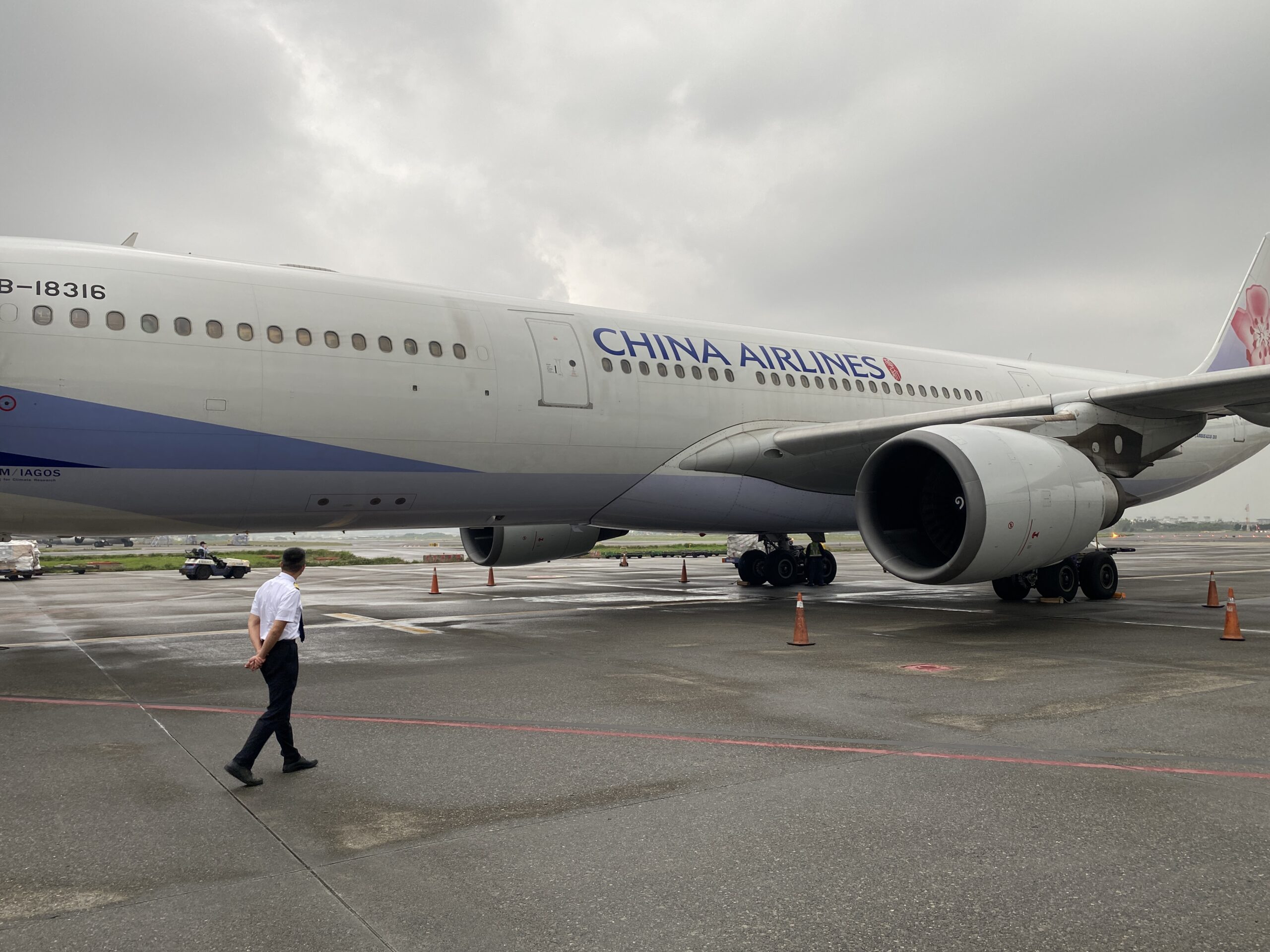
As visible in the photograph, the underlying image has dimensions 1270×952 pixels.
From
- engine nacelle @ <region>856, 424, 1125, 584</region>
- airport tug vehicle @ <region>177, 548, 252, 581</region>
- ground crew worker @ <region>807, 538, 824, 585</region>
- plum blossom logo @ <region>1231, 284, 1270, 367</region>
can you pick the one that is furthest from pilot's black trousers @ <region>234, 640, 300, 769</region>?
airport tug vehicle @ <region>177, 548, 252, 581</region>

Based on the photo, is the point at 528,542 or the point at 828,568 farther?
the point at 828,568

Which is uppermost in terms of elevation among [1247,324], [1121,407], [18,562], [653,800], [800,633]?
[1247,324]

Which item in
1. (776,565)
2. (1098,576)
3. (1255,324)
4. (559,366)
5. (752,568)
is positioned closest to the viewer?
(559,366)

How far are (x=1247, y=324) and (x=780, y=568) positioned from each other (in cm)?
1143

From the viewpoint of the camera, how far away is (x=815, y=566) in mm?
18469

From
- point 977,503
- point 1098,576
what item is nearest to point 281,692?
point 977,503

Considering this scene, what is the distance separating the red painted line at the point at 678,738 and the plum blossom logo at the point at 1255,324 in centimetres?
1794

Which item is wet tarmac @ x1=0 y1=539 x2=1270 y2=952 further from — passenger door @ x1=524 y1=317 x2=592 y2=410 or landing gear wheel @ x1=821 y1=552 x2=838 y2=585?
landing gear wheel @ x1=821 y1=552 x2=838 y2=585

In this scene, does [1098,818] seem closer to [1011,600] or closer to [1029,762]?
[1029,762]

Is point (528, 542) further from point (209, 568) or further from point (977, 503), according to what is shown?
point (209, 568)

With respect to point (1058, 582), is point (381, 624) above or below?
below

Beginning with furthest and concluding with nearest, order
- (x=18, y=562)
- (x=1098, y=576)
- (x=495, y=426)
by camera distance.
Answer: (x=18, y=562), (x=1098, y=576), (x=495, y=426)

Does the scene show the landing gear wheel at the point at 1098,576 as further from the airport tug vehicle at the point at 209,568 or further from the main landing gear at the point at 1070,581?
the airport tug vehicle at the point at 209,568

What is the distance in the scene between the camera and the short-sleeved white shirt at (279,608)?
500 cm
